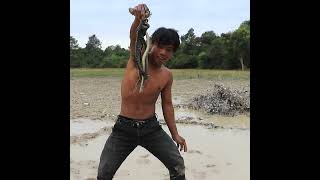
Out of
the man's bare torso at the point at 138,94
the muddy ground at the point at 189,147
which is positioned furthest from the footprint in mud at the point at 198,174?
the man's bare torso at the point at 138,94

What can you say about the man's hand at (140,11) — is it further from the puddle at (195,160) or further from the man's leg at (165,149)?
the puddle at (195,160)

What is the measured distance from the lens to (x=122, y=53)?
39.2m

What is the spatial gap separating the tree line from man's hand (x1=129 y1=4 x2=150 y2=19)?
29833mm

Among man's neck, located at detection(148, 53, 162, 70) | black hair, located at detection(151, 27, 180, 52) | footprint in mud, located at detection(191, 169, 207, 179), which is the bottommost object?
footprint in mud, located at detection(191, 169, 207, 179)

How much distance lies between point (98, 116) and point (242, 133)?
3236 mm

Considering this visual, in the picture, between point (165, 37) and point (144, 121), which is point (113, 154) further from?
point (165, 37)

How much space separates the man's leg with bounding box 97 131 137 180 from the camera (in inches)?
133

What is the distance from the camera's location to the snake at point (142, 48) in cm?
314

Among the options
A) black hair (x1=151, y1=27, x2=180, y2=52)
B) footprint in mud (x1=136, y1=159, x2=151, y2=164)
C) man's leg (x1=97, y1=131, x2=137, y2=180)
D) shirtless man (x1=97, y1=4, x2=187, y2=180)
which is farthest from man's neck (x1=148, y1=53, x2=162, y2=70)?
footprint in mud (x1=136, y1=159, x2=151, y2=164)

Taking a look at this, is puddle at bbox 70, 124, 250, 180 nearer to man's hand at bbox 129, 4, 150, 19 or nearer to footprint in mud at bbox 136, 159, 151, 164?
footprint in mud at bbox 136, 159, 151, 164
